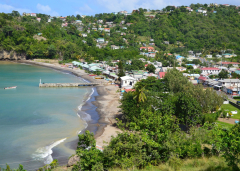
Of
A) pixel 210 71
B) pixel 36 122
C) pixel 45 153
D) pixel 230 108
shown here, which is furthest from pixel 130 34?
pixel 45 153

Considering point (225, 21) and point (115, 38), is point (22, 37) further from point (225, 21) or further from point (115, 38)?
point (225, 21)

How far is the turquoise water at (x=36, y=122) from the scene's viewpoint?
20.0 metres

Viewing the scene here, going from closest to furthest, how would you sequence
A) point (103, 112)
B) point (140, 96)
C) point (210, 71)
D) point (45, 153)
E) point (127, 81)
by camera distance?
point (45, 153), point (140, 96), point (103, 112), point (127, 81), point (210, 71)

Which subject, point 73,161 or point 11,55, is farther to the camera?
point 11,55

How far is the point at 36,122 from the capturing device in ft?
90.6

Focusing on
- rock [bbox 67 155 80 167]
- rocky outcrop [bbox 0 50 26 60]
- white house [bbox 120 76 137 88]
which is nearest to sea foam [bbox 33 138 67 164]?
rock [bbox 67 155 80 167]

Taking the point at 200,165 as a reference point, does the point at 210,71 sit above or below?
above

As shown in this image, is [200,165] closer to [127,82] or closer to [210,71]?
[127,82]

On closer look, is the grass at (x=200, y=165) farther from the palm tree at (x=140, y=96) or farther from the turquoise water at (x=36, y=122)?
the palm tree at (x=140, y=96)

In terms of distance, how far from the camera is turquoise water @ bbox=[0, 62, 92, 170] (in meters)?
20.0

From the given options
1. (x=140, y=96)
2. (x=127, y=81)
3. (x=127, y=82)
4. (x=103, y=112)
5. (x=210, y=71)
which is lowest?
(x=103, y=112)

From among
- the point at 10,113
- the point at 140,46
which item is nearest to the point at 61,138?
the point at 10,113

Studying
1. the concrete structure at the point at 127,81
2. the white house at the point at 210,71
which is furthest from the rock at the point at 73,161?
the white house at the point at 210,71

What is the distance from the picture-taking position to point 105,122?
89.4ft
